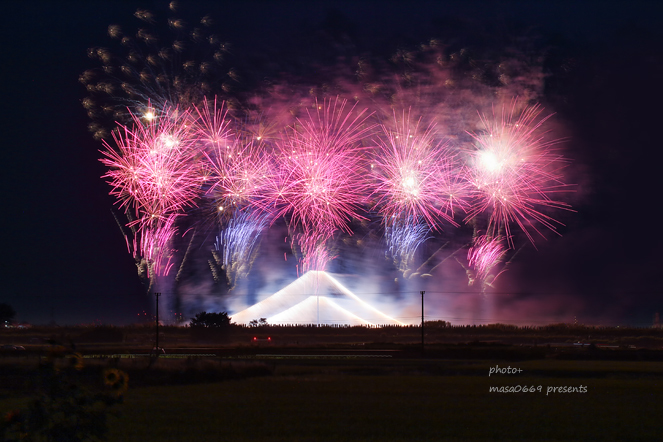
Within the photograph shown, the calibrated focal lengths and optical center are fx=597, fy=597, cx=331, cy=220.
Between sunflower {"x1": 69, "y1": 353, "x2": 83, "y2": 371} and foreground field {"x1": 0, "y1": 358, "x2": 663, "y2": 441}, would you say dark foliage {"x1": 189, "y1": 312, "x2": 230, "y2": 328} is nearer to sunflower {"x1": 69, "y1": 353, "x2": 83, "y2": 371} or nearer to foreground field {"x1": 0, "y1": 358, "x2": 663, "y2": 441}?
foreground field {"x1": 0, "y1": 358, "x2": 663, "y2": 441}

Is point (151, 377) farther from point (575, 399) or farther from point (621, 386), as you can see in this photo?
point (621, 386)

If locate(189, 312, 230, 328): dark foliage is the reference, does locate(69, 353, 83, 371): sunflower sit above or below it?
above

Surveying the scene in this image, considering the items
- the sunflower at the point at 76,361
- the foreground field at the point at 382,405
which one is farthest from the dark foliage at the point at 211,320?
the sunflower at the point at 76,361

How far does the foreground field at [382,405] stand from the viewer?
57.0ft

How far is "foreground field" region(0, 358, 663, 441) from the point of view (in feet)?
57.0

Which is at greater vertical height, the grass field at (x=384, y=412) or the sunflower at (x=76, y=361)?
the sunflower at (x=76, y=361)

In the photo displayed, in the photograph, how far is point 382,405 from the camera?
22500mm

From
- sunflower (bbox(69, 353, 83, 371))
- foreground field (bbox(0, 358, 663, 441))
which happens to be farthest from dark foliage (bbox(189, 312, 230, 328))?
sunflower (bbox(69, 353, 83, 371))

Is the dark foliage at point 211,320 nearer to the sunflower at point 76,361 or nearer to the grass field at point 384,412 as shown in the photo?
the grass field at point 384,412

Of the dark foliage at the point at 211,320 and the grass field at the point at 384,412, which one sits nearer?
the grass field at the point at 384,412

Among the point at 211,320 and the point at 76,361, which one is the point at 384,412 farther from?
the point at 211,320

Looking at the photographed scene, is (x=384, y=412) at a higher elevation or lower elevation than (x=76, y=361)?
lower

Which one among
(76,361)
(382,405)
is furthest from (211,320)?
(76,361)

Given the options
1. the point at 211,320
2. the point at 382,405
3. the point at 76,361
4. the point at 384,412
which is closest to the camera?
the point at 76,361
